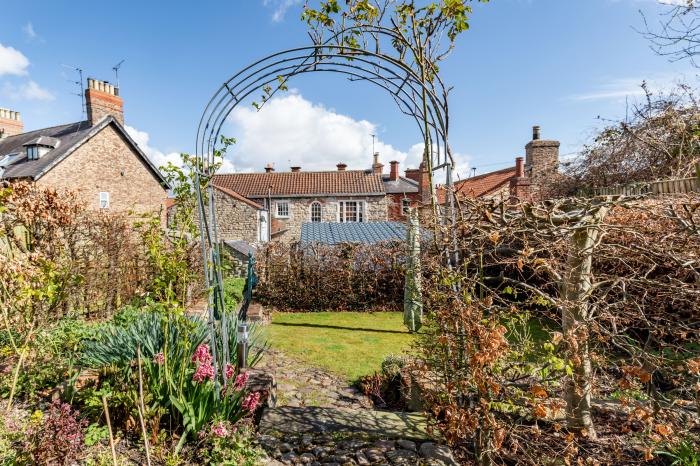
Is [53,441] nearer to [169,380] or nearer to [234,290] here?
[169,380]

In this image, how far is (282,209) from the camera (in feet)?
90.9

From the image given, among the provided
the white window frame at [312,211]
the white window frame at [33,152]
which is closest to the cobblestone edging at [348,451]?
the white window frame at [33,152]

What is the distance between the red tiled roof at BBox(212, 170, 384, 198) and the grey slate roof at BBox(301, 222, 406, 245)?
1209 cm

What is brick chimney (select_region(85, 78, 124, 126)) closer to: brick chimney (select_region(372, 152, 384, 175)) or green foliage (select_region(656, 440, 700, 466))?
brick chimney (select_region(372, 152, 384, 175))

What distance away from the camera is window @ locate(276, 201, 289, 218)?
90.6 feet

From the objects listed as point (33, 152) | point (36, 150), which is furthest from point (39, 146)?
point (33, 152)

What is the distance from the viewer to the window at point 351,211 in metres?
27.2

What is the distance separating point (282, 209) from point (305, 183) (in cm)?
266

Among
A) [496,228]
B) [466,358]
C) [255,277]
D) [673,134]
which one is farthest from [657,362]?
[255,277]

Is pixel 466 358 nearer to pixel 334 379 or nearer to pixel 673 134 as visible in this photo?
pixel 334 379

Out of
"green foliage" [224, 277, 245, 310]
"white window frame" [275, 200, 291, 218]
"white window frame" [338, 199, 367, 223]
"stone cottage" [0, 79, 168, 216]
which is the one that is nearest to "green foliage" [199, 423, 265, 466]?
"green foliage" [224, 277, 245, 310]

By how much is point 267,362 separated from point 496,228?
5159 mm

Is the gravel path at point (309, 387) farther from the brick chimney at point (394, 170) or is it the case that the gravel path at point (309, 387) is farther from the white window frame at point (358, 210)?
the brick chimney at point (394, 170)

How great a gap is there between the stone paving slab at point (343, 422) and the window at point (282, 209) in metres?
24.2
